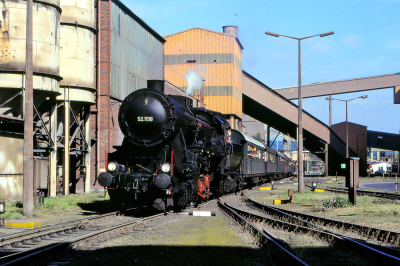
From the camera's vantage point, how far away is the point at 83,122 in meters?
26.0

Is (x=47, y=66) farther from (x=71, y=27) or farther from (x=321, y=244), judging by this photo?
(x=321, y=244)

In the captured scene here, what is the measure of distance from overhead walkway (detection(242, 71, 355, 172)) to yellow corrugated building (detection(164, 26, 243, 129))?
1.88 m

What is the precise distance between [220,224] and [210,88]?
3761 cm

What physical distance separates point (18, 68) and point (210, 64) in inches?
1233

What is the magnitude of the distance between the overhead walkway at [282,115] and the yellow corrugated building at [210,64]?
1.88 metres

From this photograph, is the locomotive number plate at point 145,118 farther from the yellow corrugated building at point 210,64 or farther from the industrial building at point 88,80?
the yellow corrugated building at point 210,64

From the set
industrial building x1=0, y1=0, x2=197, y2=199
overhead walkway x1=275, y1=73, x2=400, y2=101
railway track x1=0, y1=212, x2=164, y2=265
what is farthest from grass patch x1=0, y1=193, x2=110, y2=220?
overhead walkway x1=275, y1=73, x2=400, y2=101

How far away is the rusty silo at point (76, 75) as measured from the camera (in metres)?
23.7

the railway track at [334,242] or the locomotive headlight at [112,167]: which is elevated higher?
the locomotive headlight at [112,167]

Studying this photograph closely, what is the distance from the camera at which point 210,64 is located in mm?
48656

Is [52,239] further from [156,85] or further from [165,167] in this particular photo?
[156,85]

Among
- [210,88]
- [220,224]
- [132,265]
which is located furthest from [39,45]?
[210,88]

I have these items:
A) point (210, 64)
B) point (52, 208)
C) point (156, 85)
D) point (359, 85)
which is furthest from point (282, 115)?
point (52, 208)

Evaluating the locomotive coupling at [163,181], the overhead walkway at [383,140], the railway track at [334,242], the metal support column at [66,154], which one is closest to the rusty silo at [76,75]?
the metal support column at [66,154]
